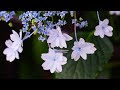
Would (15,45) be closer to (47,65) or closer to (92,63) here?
(47,65)

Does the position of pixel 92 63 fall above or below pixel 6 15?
below

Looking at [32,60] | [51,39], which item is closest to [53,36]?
[51,39]

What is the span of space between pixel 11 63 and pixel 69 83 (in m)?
0.17

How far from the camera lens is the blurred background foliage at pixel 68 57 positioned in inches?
25.4

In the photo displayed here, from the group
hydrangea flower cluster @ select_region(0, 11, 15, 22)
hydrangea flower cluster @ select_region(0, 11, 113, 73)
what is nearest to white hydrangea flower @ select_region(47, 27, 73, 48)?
hydrangea flower cluster @ select_region(0, 11, 113, 73)

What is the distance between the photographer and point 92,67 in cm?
64

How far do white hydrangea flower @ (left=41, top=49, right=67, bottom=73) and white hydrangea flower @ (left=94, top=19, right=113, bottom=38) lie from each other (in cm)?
10

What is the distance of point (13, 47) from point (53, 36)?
0.10 metres

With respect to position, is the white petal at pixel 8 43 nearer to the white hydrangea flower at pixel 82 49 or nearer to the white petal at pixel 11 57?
the white petal at pixel 11 57

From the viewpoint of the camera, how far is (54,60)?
24.2 inches

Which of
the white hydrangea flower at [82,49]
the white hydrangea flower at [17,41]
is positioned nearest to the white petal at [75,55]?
the white hydrangea flower at [82,49]

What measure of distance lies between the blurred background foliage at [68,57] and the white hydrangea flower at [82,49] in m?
0.01
